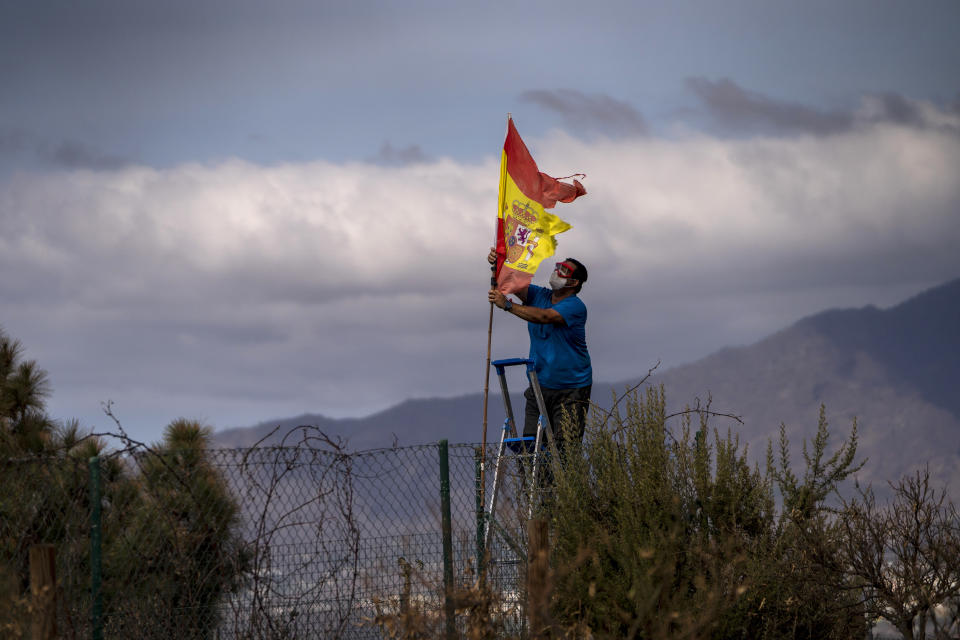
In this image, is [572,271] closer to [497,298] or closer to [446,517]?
[497,298]

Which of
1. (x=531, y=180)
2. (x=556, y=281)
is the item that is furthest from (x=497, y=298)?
(x=531, y=180)

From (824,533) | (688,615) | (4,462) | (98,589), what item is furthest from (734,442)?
(4,462)

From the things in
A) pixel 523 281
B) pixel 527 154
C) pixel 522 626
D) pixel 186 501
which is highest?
pixel 527 154

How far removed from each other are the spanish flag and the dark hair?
0.24 metres

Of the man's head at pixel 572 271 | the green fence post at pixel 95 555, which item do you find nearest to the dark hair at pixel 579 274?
the man's head at pixel 572 271

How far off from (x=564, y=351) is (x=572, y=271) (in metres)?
0.72

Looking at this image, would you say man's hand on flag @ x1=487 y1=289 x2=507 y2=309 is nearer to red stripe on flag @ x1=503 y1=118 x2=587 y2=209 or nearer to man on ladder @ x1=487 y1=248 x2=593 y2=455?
man on ladder @ x1=487 y1=248 x2=593 y2=455

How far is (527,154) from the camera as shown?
32.9 feet

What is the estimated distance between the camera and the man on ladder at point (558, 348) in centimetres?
894

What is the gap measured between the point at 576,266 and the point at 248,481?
3.80 m

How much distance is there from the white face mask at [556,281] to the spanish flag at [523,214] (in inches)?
7.1

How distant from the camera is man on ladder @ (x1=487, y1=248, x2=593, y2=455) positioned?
894 centimetres

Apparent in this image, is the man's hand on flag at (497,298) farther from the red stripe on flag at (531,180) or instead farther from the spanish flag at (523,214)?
the red stripe on flag at (531,180)

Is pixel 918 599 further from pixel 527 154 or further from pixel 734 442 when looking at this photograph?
pixel 527 154
